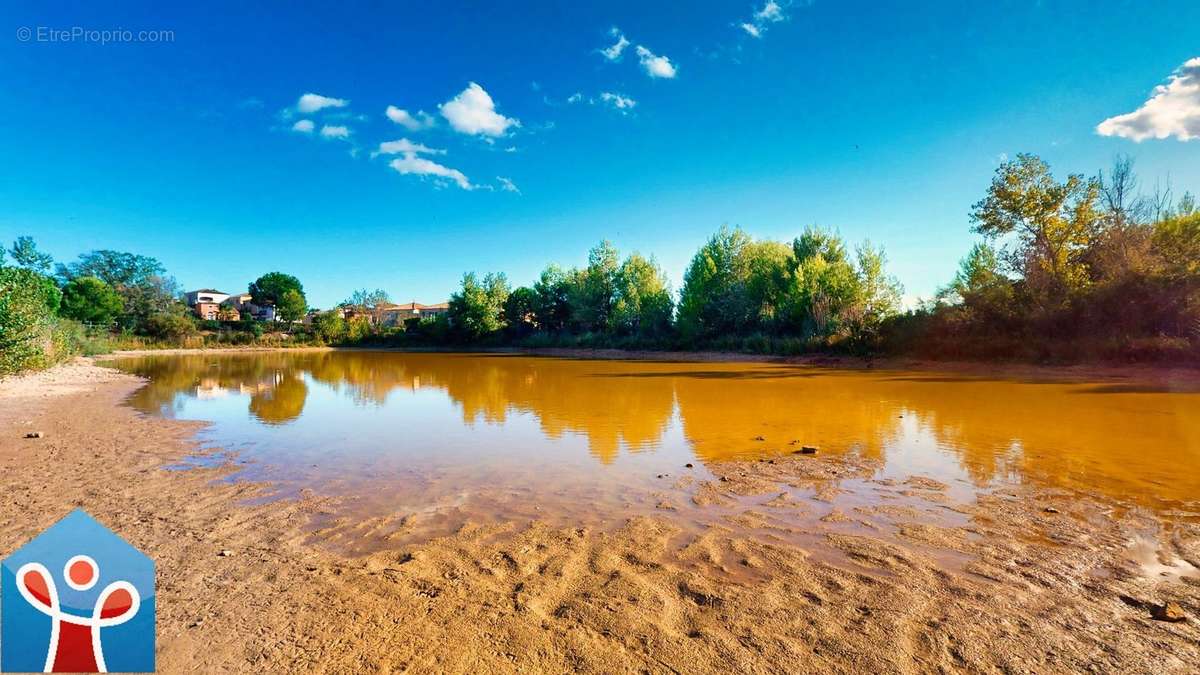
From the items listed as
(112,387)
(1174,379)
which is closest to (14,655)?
(112,387)

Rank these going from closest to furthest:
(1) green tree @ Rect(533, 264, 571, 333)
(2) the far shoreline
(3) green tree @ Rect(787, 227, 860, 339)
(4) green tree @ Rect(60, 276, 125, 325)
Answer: (2) the far shoreline, (3) green tree @ Rect(787, 227, 860, 339), (4) green tree @ Rect(60, 276, 125, 325), (1) green tree @ Rect(533, 264, 571, 333)

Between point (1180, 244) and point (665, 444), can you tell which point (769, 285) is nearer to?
point (1180, 244)

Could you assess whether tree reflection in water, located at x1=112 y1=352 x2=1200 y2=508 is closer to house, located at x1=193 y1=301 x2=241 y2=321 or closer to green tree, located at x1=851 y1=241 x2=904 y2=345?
green tree, located at x1=851 y1=241 x2=904 y2=345

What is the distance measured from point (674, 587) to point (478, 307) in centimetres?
5740

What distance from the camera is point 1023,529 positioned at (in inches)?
185

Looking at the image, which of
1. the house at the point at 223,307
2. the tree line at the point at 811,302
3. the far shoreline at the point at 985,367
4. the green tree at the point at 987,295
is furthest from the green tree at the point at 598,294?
the house at the point at 223,307

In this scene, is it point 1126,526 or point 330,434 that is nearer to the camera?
point 1126,526

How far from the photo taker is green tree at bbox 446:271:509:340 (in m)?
58.8

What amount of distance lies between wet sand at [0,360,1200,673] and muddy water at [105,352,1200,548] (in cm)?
43

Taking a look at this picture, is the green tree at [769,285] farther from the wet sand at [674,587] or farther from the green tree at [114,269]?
the green tree at [114,269]

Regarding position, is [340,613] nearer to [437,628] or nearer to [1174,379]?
[437,628]

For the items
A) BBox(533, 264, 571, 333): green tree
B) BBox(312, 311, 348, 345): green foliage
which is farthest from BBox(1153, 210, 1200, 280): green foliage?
BBox(312, 311, 348, 345): green foliage

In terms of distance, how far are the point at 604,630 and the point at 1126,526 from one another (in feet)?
16.8

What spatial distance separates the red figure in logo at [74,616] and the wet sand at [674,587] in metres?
0.30
